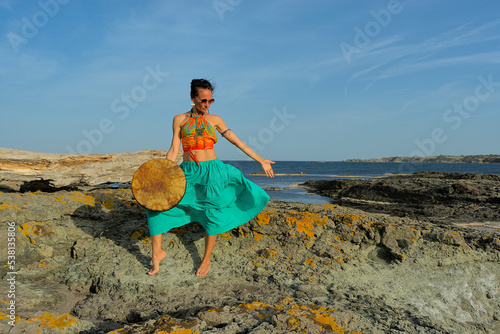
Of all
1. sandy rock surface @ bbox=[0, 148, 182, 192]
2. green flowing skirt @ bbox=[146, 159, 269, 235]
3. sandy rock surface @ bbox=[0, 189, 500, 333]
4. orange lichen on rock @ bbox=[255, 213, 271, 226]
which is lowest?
sandy rock surface @ bbox=[0, 189, 500, 333]

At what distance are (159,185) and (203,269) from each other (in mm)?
1066

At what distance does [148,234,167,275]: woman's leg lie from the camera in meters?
3.53

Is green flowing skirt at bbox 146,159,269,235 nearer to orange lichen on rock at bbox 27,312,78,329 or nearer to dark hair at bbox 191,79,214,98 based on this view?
dark hair at bbox 191,79,214,98

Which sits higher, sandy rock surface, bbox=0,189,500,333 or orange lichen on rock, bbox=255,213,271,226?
orange lichen on rock, bbox=255,213,271,226

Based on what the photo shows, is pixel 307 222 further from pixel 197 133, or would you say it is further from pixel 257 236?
pixel 197 133

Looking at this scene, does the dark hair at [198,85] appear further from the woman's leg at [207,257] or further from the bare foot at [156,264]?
the bare foot at [156,264]

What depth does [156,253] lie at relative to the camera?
11.7 feet

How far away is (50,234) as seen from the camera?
3.97 m

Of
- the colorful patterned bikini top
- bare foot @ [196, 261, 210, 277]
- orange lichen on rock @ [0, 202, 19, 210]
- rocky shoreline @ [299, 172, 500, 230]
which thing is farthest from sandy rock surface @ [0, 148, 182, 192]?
rocky shoreline @ [299, 172, 500, 230]

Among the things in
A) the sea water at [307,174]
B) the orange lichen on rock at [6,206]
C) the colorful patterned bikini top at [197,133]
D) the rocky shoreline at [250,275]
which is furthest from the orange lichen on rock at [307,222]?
the sea water at [307,174]

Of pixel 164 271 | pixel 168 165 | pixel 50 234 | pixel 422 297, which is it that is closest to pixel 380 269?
pixel 422 297

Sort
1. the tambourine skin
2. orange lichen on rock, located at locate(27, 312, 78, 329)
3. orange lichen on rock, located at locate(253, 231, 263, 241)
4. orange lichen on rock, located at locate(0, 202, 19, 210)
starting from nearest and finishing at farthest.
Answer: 1. orange lichen on rock, located at locate(27, 312, 78, 329)
2. the tambourine skin
3. orange lichen on rock, located at locate(0, 202, 19, 210)
4. orange lichen on rock, located at locate(253, 231, 263, 241)

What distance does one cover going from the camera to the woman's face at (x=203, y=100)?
3721mm

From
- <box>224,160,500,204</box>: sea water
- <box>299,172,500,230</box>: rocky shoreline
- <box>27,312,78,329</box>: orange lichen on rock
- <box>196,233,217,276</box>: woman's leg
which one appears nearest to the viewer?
<box>27,312,78,329</box>: orange lichen on rock
